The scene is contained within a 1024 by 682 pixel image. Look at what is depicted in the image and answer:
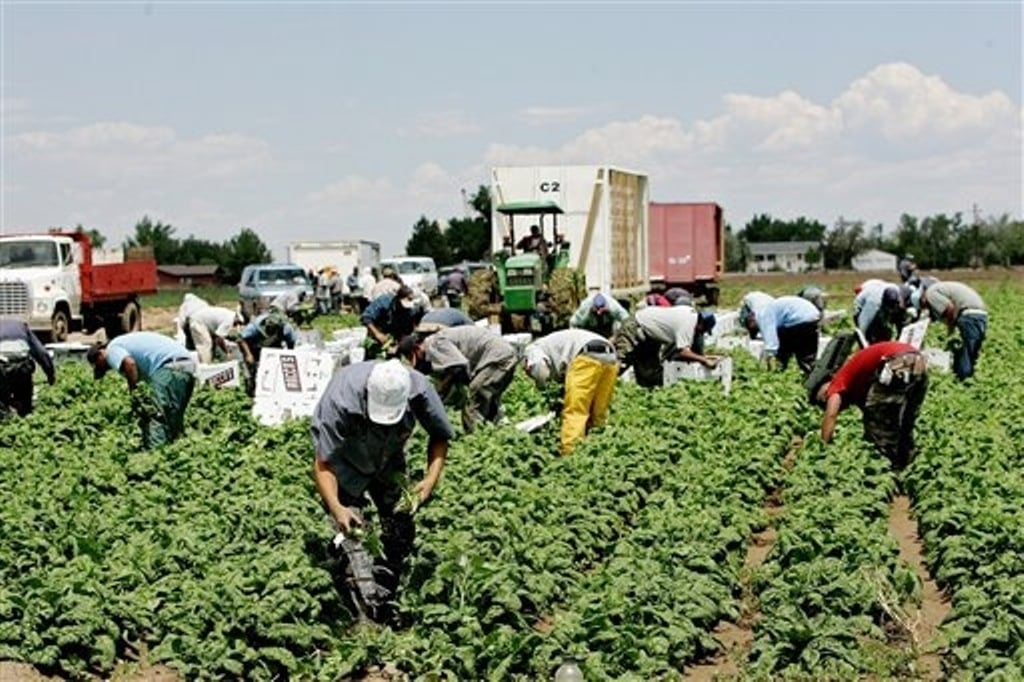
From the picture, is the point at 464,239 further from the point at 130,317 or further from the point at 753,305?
the point at 753,305

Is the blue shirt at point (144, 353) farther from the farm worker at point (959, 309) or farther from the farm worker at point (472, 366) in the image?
the farm worker at point (959, 309)

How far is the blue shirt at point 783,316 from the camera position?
1734cm

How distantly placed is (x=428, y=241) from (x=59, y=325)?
197 feet

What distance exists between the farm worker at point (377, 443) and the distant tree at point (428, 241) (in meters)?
78.3

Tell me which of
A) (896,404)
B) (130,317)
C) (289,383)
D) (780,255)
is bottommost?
(780,255)

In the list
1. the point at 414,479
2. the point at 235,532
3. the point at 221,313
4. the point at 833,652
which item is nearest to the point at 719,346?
the point at 221,313

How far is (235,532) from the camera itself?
970 centimetres

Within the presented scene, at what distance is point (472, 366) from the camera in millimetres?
13281

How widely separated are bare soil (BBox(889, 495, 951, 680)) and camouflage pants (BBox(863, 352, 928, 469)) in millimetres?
394

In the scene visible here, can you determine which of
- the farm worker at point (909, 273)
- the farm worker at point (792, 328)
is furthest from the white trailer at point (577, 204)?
the farm worker at point (792, 328)

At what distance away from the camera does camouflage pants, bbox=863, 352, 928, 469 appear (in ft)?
37.0

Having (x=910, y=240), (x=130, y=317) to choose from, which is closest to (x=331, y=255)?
(x=130, y=317)

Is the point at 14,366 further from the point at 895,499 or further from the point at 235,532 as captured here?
the point at 895,499

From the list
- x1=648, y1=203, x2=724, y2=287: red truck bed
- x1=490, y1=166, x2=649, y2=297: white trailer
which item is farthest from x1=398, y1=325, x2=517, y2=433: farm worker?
x1=648, y1=203, x2=724, y2=287: red truck bed
